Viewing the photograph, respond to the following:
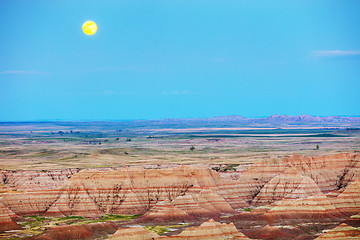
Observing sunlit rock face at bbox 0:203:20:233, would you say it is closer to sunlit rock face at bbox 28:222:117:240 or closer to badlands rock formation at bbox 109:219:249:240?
sunlit rock face at bbox 28:222:117:240

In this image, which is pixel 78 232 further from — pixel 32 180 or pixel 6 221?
pixel 32 180

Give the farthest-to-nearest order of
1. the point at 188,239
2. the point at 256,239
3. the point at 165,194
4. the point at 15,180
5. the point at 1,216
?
the point at 15,180, the point at 165,194, the point at 1,216, the point at 256,239, the point at 188,239

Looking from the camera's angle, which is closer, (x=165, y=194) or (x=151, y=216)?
(x=151, y=216)

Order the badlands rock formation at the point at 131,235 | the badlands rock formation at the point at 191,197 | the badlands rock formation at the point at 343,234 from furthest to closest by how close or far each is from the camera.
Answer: the badlands rock formation at the point at 191,197 < the badlands rock formation at the point at 343,234 < the badlands rock formation at the point at 131,235

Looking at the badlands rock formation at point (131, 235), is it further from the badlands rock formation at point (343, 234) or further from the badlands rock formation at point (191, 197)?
the badlands rock formation at point (343, 234)

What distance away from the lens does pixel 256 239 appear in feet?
226

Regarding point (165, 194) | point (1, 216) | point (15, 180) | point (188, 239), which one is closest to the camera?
point (188, 239)

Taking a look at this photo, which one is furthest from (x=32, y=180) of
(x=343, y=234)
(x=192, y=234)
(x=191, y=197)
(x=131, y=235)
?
(x=343, y=234)

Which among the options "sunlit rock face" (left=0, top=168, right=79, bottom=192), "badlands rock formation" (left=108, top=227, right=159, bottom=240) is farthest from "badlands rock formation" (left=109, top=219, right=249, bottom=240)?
"sunlit rock face" (left=0, top=168, right=79, bottom=192)

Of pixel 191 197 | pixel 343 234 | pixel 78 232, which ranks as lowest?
pixel 78 232

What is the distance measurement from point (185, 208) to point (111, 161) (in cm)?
8572

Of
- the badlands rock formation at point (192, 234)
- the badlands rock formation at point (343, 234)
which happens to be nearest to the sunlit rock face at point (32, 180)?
the badlands rock formation at point (192, 234)

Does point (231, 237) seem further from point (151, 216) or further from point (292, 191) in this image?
point (292, 191)

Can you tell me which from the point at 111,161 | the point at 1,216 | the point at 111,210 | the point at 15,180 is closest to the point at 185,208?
Result: the point at 111,210
